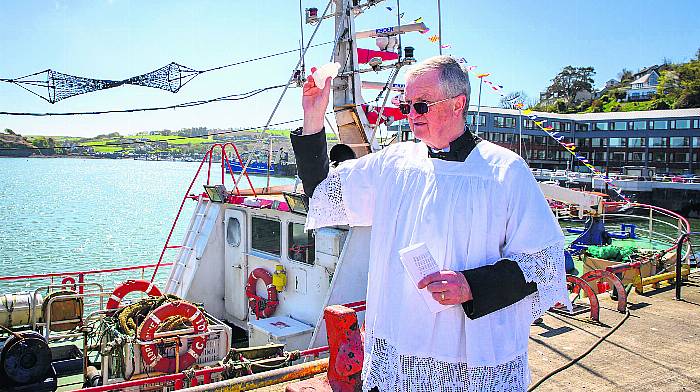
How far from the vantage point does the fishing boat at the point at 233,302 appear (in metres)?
6.27

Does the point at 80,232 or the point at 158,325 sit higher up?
the point at 158,325

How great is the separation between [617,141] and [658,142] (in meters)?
3.45

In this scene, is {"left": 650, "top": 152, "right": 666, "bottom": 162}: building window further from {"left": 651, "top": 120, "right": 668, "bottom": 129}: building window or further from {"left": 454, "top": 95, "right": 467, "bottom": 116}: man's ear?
{"left": 454, "top": 95, "right": 467, "bottom": 116}: man's ear

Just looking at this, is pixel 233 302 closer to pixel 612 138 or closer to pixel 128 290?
pixel 128 290

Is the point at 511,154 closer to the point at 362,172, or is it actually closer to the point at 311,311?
the point at 362,172

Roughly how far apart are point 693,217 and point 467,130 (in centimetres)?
4752

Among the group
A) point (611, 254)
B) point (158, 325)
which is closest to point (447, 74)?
point (158, 325)

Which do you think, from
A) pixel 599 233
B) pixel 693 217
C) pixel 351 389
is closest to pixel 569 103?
pixel 693 217

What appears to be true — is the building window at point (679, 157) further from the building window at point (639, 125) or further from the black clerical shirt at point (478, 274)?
the black clerical shirt at point (478, 274)

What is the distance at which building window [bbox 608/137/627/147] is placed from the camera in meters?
56.0

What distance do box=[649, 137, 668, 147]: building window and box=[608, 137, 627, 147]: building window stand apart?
7.34ft

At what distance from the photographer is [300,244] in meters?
7.82

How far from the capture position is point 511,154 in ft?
7.23

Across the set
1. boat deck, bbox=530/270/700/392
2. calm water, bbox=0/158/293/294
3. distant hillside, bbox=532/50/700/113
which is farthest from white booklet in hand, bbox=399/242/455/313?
distant hillside, bbox=532/50/700/113
